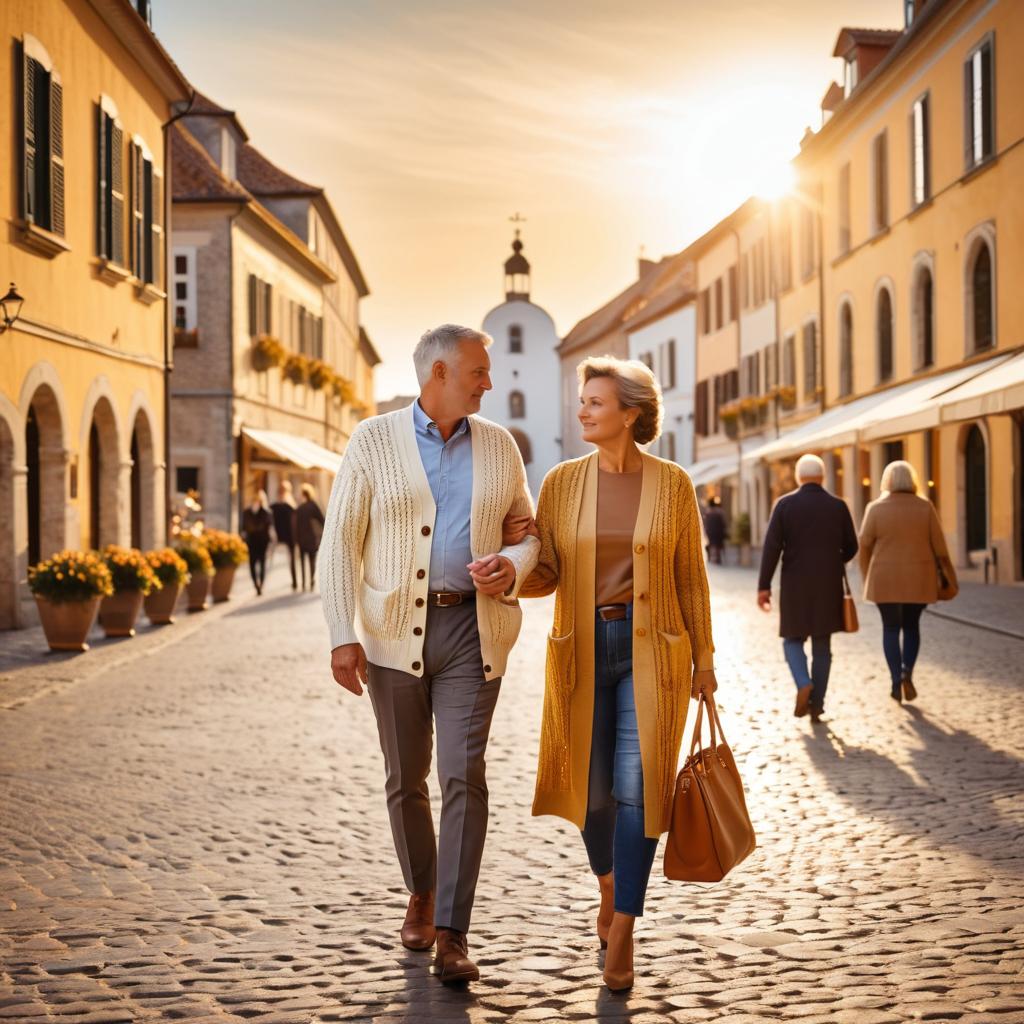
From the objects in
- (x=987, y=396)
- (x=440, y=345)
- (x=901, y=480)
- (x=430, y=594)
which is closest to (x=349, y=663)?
(x=430, y=594)

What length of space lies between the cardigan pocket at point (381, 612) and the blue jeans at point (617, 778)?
61cm

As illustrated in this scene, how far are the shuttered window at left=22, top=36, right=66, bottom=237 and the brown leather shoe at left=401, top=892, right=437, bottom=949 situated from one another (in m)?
13.7

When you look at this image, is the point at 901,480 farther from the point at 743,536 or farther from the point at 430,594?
the point at 743,536

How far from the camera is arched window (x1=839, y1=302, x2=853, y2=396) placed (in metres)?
34.4

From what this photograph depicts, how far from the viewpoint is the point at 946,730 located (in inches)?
384

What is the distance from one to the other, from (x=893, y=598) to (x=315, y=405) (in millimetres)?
35785

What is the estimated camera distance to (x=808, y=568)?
34.6ft

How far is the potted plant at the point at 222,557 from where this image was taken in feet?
75.6

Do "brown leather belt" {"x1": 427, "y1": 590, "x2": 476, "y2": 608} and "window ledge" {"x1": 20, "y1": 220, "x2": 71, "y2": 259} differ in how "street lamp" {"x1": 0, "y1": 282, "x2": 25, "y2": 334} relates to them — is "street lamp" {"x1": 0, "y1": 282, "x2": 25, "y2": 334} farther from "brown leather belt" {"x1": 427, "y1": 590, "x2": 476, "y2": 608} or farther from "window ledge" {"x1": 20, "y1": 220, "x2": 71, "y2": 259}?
"brown leather belt" {"x1": 427, "y1": 590, "x2": 476, "y2": 608}

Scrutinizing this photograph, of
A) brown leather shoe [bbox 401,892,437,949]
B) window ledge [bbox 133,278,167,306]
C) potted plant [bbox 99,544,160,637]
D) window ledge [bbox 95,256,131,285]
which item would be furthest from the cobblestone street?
window ledge [bbox 133,278,167,306]

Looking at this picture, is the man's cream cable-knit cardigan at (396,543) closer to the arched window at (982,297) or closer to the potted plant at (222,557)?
the potted plant at (222,557)

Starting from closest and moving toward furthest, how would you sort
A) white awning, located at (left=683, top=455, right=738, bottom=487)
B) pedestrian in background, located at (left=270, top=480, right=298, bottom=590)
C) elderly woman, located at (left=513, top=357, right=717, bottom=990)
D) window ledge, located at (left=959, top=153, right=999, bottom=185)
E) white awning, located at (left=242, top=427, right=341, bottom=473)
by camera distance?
elderly woman, located at (left=513, top=357, right=717, bottom=990) → window ledge, located at (left=959, top=153, right=999, bottom=185) → pedestrian in background, located at (left=270, top=480, right=298, bottom=590) → white awning, located at (left=242, top=427, right=341, bottom=473) → white awning, located at (left=683, top=455, right=738, bottom=487)

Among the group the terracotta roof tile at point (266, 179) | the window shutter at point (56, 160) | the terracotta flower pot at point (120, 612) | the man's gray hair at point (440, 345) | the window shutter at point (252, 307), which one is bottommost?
the terracotta flower pot at point (120, 612)

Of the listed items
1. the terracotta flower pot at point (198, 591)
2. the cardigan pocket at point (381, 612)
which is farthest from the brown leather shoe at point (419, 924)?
the terracotta flower pot at point (198, 591)
